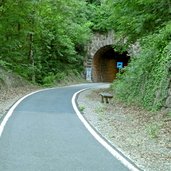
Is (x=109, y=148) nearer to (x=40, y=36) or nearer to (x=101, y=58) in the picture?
(x=40, y=36)

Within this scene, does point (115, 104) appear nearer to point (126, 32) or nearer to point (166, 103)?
point (166, 103)

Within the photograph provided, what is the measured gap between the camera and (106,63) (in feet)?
175

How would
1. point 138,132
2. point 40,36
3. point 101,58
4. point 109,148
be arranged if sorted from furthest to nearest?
point 101,58 → point 40,36 → point 138,132 → point 109,148

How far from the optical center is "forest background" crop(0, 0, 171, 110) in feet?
47.3

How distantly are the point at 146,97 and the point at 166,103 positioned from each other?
208 cm

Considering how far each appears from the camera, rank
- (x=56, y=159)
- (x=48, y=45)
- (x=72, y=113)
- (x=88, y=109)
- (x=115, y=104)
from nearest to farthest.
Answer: (x=56, y=159), (x=72, y=113), (x=88, y=109), (x=115, y=104), (x=48, y=45)

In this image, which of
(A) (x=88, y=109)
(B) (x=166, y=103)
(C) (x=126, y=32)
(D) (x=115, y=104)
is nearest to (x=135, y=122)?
(B) (x=166, y=103)

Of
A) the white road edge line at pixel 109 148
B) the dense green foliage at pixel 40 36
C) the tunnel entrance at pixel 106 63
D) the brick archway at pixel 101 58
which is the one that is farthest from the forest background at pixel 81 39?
the tunnel entrance at pixel 106 63

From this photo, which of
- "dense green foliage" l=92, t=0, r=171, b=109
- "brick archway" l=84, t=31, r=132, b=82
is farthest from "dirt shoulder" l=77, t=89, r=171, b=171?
"brick archway" l=84, t=31, r=132, b=82

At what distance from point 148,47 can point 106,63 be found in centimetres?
3733

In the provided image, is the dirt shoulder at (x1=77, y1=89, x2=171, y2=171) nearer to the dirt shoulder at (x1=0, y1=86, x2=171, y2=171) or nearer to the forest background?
the dirt shoulder at (x1=0, y1=86, x2=171, y2=171)

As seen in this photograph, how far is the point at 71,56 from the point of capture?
41.9 m

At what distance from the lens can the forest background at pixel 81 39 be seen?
14406mm

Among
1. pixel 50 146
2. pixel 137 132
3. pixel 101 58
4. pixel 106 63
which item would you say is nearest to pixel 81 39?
pixel 101 58
